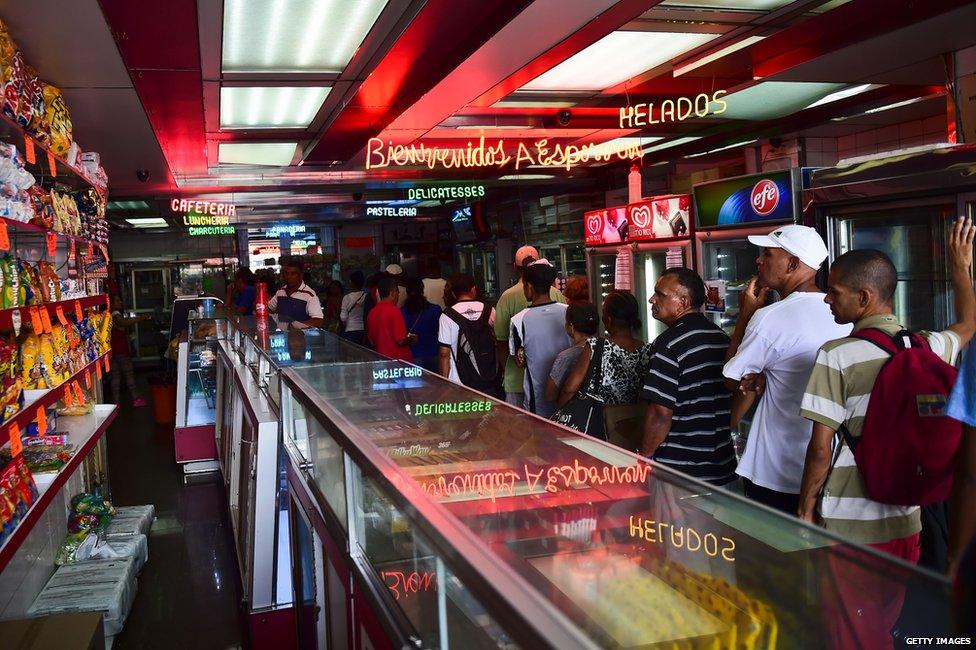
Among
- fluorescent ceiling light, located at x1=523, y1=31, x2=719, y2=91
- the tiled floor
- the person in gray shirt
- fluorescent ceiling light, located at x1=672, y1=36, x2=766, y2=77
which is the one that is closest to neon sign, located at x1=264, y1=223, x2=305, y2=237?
the tiled floor

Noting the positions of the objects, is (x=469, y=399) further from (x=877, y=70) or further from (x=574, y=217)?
(x=574, y=217)

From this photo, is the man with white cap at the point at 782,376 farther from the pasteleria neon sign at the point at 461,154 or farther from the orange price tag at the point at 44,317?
the pasteleria neon sign at the point at 461,154

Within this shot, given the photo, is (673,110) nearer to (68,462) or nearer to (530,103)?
(530,103)

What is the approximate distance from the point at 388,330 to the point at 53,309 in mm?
2976

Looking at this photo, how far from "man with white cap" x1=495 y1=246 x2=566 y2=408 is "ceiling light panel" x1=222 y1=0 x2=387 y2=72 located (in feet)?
6.16

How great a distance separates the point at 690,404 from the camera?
3.17 meters

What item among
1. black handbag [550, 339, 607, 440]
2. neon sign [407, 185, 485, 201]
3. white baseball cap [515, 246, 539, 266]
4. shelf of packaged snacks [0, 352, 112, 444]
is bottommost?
black handbag [550, 339, 607, 440]

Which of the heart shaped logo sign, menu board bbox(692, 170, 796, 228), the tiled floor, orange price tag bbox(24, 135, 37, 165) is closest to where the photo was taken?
orange price tag bbox(24, 135, 37, 165)

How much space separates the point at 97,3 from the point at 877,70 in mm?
4797

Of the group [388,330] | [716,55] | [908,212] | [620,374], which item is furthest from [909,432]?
[388,330]

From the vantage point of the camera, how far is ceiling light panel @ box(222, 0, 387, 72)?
416cm

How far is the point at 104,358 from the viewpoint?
5543 millimetres

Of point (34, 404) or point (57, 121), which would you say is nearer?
point (34, 404)

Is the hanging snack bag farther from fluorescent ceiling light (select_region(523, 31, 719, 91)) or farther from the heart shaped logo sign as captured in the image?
the heart shaped logo sign
